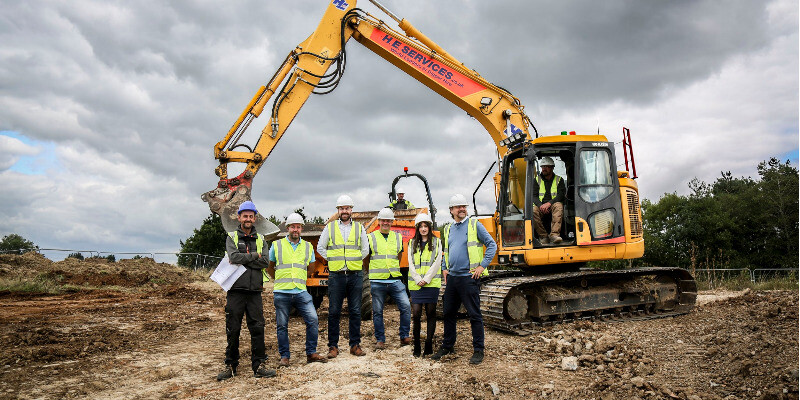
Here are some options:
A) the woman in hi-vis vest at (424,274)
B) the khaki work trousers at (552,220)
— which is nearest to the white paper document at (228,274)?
the woman in hi-vis vest at (424,274)

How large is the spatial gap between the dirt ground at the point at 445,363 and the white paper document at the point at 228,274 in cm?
99

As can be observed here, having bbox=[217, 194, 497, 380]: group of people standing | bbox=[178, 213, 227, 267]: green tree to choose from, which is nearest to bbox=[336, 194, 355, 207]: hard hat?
bbox=[217, 194, 497, 380]: group of people standing

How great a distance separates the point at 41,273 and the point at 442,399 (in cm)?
1737

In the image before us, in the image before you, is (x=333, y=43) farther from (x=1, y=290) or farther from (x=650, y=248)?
(x=650, y=248)

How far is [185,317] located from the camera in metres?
10.2

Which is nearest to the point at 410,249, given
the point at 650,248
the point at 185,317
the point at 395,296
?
the point at 395,296

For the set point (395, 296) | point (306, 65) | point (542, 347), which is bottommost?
point (542, 347)

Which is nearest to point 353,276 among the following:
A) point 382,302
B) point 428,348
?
point 382,302

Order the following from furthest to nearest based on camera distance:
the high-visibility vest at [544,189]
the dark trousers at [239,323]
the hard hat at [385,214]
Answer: the high-visibility vest at [544,189] < the hard hat at [385,214] < the dark trousers at [239,323]

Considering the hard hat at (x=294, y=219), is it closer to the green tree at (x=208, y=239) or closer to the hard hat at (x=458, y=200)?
the hard hat at (x=458, y=200)

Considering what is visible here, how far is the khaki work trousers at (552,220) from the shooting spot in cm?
781

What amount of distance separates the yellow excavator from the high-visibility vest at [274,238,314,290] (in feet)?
2.62

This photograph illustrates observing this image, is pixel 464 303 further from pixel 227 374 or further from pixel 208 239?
pixel 208 239

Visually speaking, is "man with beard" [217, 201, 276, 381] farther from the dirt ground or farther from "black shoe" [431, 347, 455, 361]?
"black shoe" [431, 347, 455, 361]
